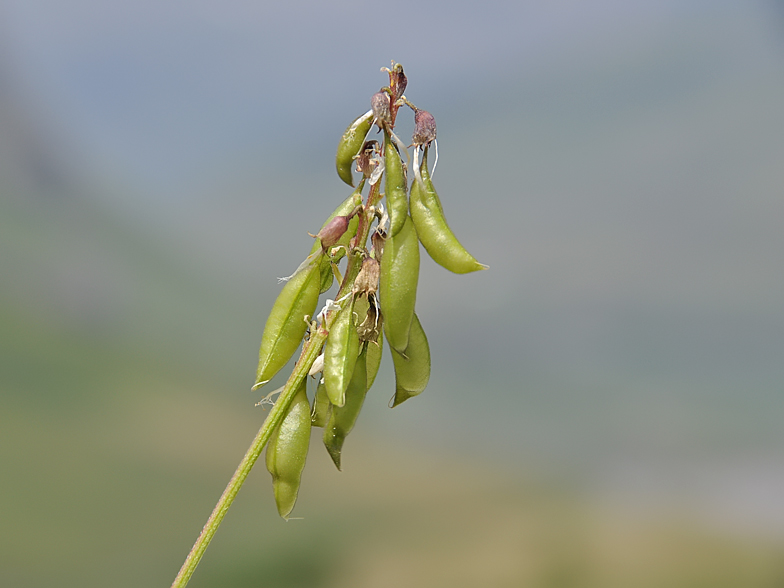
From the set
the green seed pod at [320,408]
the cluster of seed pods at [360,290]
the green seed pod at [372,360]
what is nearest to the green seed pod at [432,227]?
the cluster of seed pods at [360,290]

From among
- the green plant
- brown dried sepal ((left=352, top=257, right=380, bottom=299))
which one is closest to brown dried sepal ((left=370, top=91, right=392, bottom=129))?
the green plant

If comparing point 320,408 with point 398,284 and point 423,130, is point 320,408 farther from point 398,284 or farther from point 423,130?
point 423,130

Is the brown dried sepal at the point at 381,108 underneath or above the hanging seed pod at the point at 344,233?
above

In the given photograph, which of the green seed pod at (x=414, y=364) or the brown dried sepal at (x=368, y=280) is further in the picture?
the green seed pod at (x=414, y=364)

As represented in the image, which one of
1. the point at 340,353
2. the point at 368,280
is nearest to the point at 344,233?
the point at 368,280

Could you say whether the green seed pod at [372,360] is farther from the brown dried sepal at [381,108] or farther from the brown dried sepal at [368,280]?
the brown dried sepal at [381,108]

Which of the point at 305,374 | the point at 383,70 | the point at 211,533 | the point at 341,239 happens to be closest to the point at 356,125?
the point at 383,70
